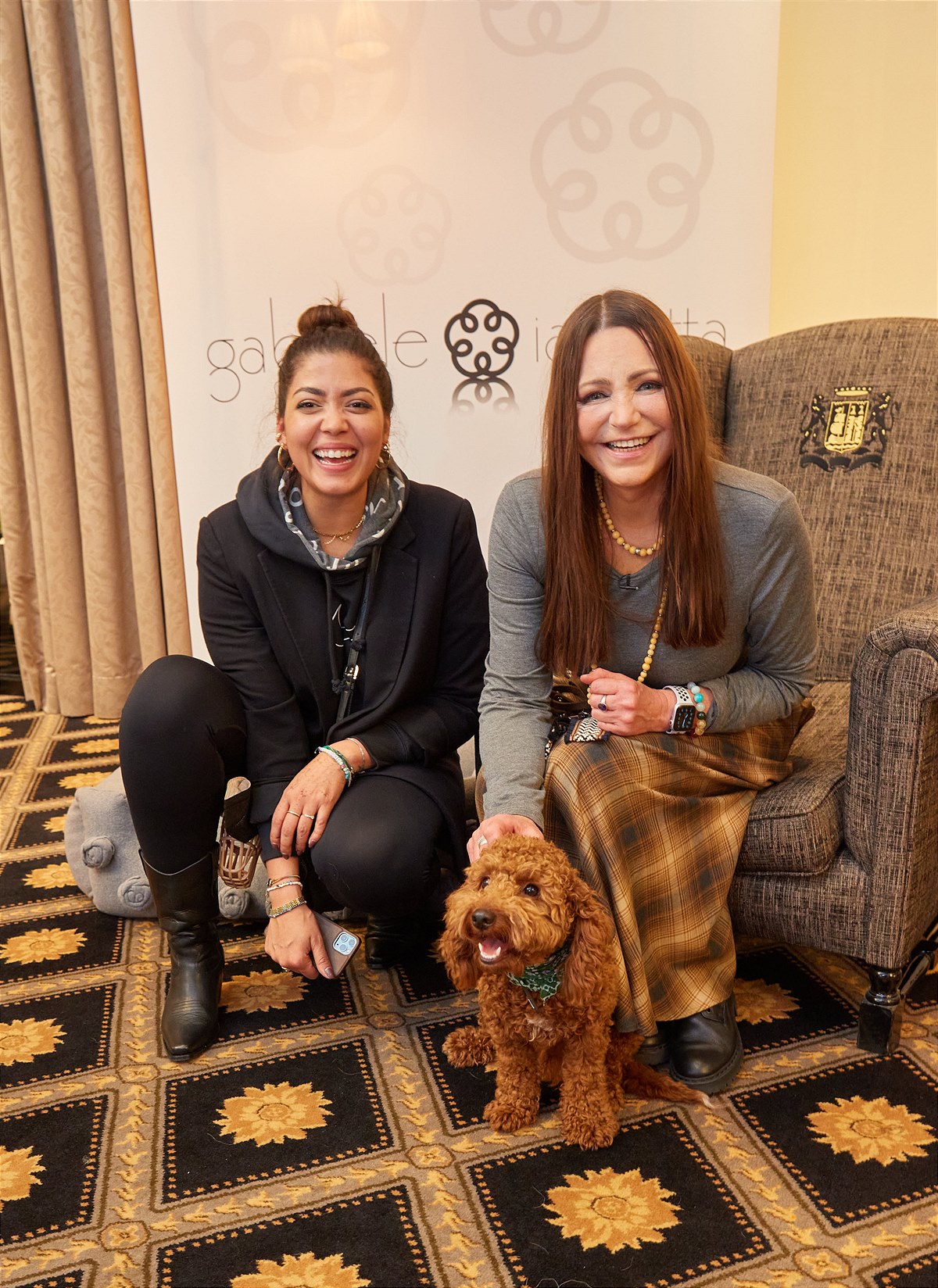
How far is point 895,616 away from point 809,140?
250 cm

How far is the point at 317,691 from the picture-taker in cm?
179

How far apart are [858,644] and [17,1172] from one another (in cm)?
171

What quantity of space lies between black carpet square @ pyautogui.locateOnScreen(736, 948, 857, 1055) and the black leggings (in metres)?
0.60

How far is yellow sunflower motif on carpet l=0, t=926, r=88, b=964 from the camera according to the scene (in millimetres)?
2051

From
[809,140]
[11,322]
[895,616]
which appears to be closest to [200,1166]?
[895,616]

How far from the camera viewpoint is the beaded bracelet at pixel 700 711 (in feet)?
5.23

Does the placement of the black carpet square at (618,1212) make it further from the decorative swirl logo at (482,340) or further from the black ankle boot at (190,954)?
the decorative swirl logo at (482,340)

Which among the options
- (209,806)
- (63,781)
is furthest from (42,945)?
(63,781)

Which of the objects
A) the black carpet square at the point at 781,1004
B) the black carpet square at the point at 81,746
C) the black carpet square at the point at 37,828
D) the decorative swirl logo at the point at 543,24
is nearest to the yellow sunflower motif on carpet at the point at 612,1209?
the black carpet square at the point at 781,1004

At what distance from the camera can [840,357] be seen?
2223 mm

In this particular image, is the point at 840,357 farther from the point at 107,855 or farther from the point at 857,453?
the point at 107,855

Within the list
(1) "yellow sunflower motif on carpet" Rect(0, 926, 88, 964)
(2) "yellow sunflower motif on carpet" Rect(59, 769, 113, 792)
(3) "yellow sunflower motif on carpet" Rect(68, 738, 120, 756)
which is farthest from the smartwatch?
(3) "yellow sunflower motif on carpet" Rect(68, 738, 120, 756)

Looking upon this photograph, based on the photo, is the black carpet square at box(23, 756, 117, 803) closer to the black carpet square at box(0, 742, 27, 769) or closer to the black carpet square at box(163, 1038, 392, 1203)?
the black carpet square at box(0, 742, 27, 769)

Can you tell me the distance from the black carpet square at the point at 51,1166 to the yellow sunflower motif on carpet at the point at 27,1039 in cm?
17
